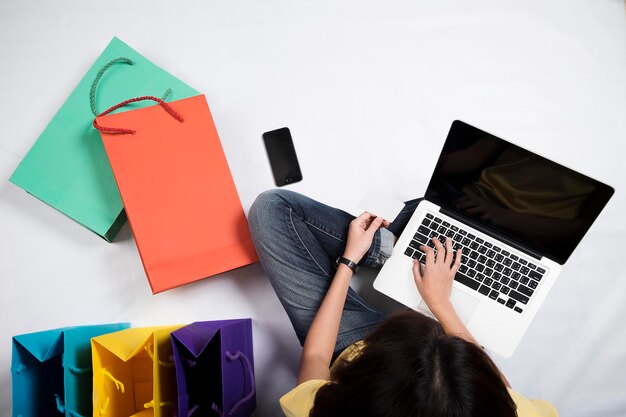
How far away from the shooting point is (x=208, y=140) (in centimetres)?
98

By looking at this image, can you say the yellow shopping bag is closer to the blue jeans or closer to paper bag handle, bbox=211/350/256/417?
paper bag handle, bbox=211/350/256/417

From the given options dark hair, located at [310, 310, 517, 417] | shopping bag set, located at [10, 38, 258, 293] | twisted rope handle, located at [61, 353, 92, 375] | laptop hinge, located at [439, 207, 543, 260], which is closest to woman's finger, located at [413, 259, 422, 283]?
laptop hinge, located at [439, 207, 543, 260]

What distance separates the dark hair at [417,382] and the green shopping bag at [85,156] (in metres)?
0.62

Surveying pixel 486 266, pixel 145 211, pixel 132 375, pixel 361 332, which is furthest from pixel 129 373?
pixel 486 266

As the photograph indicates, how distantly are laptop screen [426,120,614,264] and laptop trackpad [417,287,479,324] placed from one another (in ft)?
0.42

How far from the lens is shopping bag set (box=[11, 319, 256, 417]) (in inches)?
30.0

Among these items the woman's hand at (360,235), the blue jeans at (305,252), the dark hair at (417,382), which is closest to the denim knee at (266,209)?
the blue jeans at (305,252)

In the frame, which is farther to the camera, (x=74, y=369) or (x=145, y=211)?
(x=145, y=211)

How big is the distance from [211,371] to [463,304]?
47 cm

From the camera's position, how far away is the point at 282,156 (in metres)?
1.11

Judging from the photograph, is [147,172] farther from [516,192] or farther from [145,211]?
[516,192]

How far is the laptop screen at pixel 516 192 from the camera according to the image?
0.76 metres

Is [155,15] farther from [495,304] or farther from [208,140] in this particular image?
[495,304]

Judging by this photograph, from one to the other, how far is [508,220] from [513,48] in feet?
1.76
